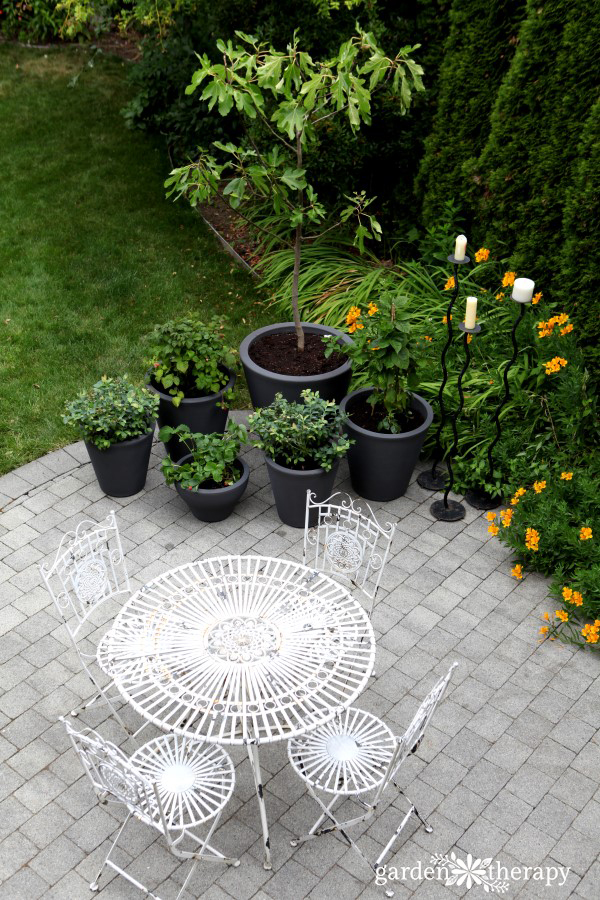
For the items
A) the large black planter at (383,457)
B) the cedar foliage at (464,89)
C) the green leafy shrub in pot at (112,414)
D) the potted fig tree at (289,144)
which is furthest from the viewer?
the cedar foliage at (464,89)

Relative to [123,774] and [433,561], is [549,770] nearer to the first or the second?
[433,561]

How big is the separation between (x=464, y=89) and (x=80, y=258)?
12.8ft

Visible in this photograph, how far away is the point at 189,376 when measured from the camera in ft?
20.7

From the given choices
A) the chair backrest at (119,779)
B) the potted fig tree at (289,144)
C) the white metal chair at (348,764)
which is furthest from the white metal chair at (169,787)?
the potted fig tree at (289,144)

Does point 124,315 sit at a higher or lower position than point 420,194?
lower

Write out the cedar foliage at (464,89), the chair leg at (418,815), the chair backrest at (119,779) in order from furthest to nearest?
1. the cedar foliage at (464,89)
2. the chair leg at (418,815)
3. the chair backrest at (119,779)

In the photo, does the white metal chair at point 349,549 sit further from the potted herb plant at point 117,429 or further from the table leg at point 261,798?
the potted herb plant at point 117,429

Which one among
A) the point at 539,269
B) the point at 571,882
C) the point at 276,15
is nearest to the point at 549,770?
the point at 571,882

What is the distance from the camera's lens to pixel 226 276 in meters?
8.49

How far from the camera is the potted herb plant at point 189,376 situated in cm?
610

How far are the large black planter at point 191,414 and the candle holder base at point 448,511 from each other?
164 centimetres

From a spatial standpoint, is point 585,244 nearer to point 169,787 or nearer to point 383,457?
point 383,457

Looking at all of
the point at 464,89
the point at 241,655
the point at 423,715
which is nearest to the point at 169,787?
the point at 241,655

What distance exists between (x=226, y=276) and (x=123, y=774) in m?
5.83
